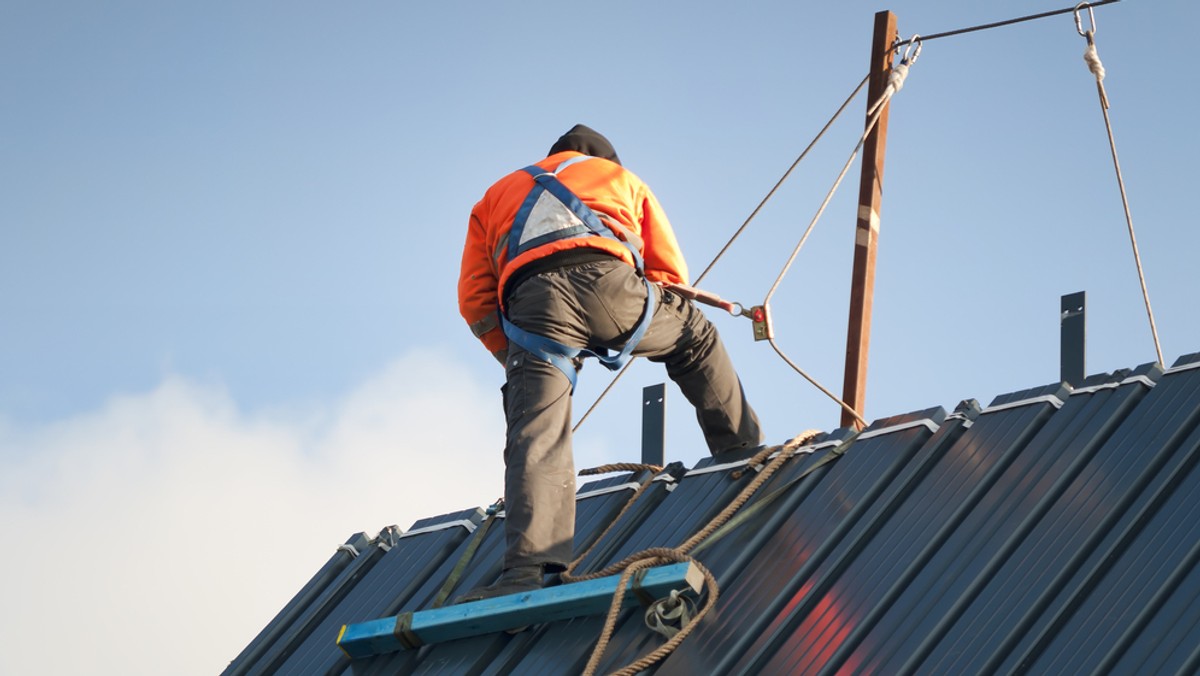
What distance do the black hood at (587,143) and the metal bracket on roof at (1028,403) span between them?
7.69 ft

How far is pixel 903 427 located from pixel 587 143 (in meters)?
2.20

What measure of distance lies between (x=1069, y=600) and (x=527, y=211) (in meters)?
3.24

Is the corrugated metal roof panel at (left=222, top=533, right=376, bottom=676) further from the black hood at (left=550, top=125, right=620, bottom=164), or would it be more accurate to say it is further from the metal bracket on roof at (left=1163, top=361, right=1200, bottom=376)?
the metal bracket on roof at (left=1163, top=361, right=1200, bottom=376)

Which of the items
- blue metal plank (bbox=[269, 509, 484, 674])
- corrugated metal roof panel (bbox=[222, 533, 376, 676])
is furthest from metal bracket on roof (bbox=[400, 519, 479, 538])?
corrugated metal roof panel (bbox=[222, 533, 376, 676])

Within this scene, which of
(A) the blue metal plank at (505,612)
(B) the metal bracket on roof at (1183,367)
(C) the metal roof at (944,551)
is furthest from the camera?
(A) the blue metal plank at (505,612)

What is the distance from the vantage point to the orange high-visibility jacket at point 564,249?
7.51m

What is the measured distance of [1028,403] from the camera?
6.48 metres

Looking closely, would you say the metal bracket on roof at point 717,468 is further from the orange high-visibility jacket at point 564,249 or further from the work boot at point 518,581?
the work boot at point 518,581

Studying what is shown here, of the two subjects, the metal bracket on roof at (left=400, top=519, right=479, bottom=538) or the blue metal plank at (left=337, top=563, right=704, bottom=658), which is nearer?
the blue metal plank at (left=337, top=563, right=704, bottom=658)

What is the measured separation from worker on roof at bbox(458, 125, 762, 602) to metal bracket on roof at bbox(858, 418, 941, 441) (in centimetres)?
111

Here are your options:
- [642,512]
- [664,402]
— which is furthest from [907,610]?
[664,402]

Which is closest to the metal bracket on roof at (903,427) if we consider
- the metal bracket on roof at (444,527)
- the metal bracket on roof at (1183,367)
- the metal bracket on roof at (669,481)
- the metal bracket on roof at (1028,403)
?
the metal bracket on roof at (1028,403)

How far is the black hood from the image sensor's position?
7.94m

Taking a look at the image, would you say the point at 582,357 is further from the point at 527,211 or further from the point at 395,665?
the point at 395,665
